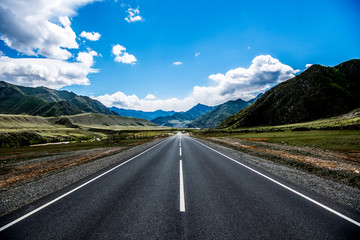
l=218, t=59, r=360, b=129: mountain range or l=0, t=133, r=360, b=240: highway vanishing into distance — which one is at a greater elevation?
l=218, t=59, r=360, b=129: mountain range

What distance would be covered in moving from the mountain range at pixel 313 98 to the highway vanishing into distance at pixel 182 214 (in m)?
119

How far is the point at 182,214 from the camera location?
16.5ft

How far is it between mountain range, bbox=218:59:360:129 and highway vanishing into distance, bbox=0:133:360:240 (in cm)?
11899

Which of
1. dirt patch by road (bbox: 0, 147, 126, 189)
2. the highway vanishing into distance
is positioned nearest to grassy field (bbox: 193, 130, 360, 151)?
the highway vanishing into distance

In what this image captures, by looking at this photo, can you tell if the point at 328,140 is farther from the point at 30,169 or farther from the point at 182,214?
the point at 30,169

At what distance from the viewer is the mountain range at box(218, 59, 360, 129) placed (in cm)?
10225

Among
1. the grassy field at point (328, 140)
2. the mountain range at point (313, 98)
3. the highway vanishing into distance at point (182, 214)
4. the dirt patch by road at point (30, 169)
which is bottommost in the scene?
the grassy field at point (328, 140)

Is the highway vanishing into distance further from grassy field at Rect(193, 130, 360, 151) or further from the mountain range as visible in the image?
the mountain range

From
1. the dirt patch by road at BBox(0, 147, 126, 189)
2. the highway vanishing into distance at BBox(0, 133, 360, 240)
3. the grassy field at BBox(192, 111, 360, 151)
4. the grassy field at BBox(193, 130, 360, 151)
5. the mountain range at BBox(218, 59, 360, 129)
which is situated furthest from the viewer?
the mountain range at BBox(218, 59, 360, 129)

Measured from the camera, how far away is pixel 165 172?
10.2m

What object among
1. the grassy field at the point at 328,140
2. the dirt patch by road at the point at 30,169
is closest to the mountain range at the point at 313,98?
the grassy field at the point at 328,140

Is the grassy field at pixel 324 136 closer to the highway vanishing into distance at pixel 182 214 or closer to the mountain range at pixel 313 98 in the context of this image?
the highway vanishing into distance at pixel 182 214

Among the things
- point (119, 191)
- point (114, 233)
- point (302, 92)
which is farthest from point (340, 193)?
point (302, 92)

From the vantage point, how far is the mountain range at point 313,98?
102 meters
